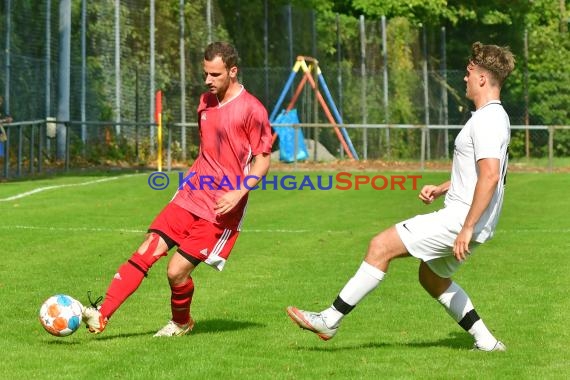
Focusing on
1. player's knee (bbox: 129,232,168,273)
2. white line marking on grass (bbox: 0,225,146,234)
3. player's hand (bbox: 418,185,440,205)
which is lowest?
white line marking on grass (bbox: 0,225,146,234)

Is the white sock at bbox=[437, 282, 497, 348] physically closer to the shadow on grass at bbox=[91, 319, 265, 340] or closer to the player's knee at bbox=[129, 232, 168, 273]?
the shadow on grass at bbox=[91, 319, 265, 340]

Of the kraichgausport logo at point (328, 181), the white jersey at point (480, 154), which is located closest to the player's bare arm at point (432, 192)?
the white jersey at point (480, 154)

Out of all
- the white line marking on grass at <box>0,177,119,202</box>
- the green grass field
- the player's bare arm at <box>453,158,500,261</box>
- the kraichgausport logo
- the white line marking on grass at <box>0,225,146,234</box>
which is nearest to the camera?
the player's bare arm at <box>453,158,500,261</box>

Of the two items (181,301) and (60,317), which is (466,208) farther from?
(60,317)

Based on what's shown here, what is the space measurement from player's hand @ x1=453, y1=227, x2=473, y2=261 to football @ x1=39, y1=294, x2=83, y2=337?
2.49 m

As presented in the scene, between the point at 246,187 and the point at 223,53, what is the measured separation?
898 millimetres

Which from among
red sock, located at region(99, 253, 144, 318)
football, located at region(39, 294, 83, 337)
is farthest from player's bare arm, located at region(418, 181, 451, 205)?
football, located at region(39, 294, 83, 337)

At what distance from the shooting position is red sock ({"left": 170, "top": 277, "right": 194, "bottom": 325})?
9.61 metres

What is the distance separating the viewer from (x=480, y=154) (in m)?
8.34

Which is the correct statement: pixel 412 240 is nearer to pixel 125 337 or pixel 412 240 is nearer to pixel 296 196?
pixel 125 337

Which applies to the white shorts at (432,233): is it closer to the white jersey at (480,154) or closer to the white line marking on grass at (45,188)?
the white jersey at (480,154)

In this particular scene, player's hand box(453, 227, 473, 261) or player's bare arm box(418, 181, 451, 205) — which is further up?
player's bare arm box(418, 181, 451, 205)

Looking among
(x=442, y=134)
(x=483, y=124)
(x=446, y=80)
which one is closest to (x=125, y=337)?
(x=483, y=124)

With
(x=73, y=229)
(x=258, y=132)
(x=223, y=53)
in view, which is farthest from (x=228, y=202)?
(x=73, y=229)
